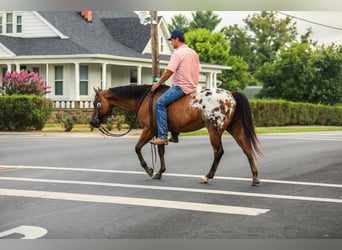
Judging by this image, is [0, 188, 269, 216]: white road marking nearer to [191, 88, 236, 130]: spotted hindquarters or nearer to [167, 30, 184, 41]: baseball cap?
[191, 88, 236, 130]: spotted hindquarters

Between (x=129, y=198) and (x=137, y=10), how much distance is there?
1979 mm

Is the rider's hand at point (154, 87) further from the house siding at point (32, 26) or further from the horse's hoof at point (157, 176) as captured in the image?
the house siding at point (32, 26)


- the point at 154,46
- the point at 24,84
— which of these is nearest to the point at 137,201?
the point at 24,84

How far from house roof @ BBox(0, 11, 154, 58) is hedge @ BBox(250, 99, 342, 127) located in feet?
5.33

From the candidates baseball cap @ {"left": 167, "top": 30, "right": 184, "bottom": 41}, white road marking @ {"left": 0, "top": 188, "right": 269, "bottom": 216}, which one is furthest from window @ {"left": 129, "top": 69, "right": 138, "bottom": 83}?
white road marking @ {"left": 0, "top": 188, "right": 269, "bottom": 216}

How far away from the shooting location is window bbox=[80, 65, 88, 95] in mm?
8498

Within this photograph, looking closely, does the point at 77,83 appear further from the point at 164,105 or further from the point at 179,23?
the point at 179,23

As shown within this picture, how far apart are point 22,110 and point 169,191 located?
2.21 meters

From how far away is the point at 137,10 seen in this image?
7328 mm

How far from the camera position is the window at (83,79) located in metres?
8.50

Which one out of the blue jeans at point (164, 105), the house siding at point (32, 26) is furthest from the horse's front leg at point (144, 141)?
the house siding at point (32, 26)

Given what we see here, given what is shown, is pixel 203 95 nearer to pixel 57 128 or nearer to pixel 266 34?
pixel 266 34

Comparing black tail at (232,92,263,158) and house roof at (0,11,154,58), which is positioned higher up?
house roof at (0,11,154,58)
